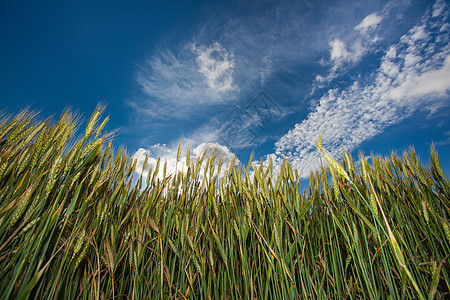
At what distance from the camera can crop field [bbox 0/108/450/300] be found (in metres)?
1.23

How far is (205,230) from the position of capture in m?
1.58

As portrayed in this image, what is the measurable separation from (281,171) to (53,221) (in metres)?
1.58

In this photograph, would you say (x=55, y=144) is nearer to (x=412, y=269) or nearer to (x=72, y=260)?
(x=72, y=260)

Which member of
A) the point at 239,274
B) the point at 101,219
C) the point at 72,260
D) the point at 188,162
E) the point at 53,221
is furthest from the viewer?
the point at 188,162

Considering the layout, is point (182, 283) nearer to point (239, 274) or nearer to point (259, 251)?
point (239, 274)

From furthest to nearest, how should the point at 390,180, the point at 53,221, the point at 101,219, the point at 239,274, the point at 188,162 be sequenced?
1. the point at 188,162
2. the point at 390,180
3. the point at 239,274
4. the point at 101,219
5. the point at 53,221

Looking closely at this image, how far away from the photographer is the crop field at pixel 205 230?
1229 millimetres

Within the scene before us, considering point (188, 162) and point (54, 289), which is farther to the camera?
point (188, 162)

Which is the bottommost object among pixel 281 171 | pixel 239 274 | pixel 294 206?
pixel 239 274

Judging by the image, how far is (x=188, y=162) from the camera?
78.0 inches

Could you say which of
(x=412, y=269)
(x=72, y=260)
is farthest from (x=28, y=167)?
(x=412, y=269)

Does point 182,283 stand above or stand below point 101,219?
below

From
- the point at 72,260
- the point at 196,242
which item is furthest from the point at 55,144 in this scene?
the point at 196,242

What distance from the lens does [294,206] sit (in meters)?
1.60
